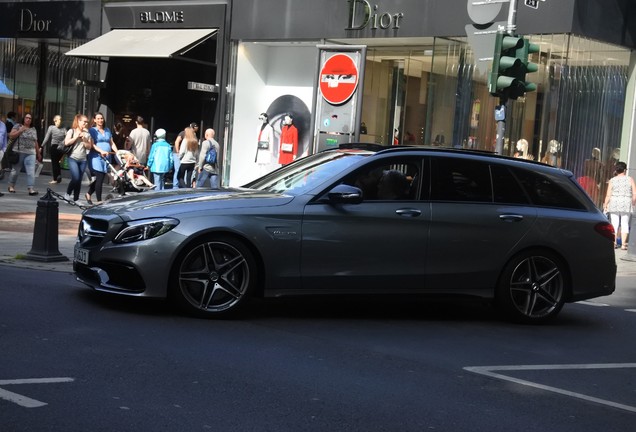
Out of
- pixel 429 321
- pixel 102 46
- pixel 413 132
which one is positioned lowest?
pixel 429 321

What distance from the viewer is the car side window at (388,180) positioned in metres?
9.04

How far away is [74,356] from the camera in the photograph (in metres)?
6.66

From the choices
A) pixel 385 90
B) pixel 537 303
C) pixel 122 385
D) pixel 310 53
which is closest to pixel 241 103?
pixel 310 53

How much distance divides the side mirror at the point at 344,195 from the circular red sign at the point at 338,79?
45.2ft

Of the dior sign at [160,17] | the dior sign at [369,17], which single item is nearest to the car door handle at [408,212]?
the dior sign at [369,17]

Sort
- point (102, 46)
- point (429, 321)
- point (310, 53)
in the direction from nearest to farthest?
point (429, 321) < point (310, 53) < point (102, 46)

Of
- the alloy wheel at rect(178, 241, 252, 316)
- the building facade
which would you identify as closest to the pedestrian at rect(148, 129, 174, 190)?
the building facade

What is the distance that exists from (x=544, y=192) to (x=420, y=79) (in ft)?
42.3

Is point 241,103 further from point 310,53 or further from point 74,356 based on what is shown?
point 74,356

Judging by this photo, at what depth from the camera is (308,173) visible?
9.25 m

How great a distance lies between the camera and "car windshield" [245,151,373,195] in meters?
8.99

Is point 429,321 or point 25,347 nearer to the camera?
point 25,347

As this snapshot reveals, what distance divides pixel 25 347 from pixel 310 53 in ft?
61.1

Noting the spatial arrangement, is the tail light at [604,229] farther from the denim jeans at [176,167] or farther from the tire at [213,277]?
the denim jeans at [176,167]
